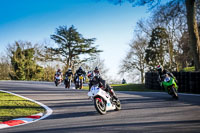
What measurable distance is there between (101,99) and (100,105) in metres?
0.21

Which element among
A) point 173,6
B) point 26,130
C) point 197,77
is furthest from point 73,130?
point 173,6

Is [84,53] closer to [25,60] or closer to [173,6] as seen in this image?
[25,60]

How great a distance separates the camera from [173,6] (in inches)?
770

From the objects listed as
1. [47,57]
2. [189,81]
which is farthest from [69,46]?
[189,81]

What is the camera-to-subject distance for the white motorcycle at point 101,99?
7207mm

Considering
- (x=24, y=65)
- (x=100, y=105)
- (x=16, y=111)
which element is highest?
(x=24, y=65)

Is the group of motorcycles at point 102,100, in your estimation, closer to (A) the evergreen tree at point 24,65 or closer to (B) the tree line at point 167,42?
(B) the tree line at point 167,42

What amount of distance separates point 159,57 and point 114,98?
3552 centimetres

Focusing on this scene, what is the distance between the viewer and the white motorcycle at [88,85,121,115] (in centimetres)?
721

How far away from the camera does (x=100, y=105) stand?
7367mm

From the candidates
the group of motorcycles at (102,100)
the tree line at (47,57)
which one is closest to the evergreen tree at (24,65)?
the tree line at (47,57)

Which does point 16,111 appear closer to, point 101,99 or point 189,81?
point 101,99

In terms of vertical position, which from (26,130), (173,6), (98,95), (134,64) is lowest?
(26,130)

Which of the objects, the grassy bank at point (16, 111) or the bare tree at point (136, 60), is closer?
the grassy bank at point (16, 111)
